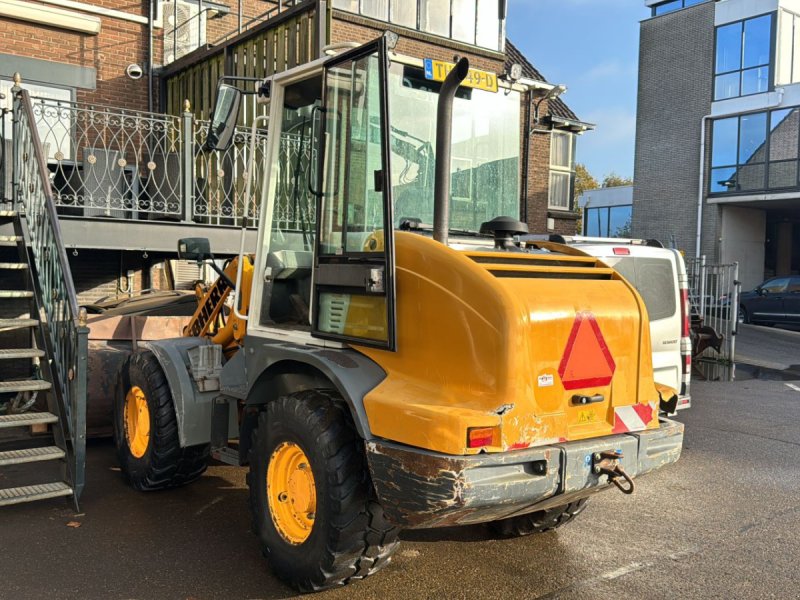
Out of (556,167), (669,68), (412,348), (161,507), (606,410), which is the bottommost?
(161,507)

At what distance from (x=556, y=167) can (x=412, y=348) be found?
15702 mm

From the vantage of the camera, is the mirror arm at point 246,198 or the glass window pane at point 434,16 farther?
the glass window pane at point 434,16

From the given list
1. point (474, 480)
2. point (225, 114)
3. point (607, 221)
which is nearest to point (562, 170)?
point (225, 114)

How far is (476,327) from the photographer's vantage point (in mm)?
3338

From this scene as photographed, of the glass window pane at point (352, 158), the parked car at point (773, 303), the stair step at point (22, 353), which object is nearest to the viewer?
the glass window pane at point (352, 158)

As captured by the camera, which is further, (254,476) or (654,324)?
(654,324)

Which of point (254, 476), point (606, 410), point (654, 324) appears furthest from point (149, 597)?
point (654, 324)

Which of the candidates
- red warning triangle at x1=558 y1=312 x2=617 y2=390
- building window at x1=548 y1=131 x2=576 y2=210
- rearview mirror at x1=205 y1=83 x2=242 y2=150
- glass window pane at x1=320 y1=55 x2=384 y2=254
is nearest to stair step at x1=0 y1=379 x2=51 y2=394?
rearview mirror at x1=205 y1=83 x2=242 y2=150

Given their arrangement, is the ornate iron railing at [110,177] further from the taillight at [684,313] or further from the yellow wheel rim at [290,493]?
the taillight at [684,313]

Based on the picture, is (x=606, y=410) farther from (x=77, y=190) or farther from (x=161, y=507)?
(x=77, y=190)

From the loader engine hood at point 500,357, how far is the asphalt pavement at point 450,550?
104 centimetres

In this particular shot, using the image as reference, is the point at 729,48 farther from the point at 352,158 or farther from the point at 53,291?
the point at 352,158

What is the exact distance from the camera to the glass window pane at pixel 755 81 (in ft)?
82.5

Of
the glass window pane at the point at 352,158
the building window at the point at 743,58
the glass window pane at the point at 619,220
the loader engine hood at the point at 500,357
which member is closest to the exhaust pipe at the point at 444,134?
the loader engine hood at the point at 500,357
